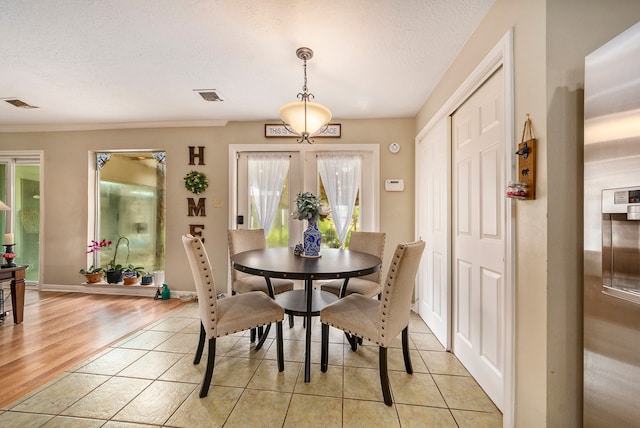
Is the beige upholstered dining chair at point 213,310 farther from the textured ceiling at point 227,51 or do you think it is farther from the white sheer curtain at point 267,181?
the white sheer curtain at point 267,181

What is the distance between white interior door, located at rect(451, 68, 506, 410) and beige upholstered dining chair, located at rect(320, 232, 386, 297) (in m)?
0.65

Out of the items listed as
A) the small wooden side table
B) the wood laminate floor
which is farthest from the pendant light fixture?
the small wooden side table

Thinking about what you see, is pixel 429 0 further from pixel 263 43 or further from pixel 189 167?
pixel 189 167

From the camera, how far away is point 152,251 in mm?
Result: 3840

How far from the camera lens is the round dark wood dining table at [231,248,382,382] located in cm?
162

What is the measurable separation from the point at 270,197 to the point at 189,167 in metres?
1.23

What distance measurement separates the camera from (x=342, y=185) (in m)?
3.38

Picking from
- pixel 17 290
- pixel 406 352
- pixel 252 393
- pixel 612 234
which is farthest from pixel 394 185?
pixel 17 290

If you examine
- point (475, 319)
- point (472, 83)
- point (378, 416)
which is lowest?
point (378, 416)

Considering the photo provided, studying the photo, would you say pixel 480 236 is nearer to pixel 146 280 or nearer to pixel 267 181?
pixel 267 181

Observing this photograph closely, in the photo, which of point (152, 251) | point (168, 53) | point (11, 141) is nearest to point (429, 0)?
point (168, 53)

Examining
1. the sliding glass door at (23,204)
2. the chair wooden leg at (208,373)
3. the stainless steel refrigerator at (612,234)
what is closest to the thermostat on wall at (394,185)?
the stainless steel refrigerator at (612,234)

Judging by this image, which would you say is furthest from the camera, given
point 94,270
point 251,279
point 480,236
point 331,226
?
point 94,270

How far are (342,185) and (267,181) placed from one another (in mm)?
1002
